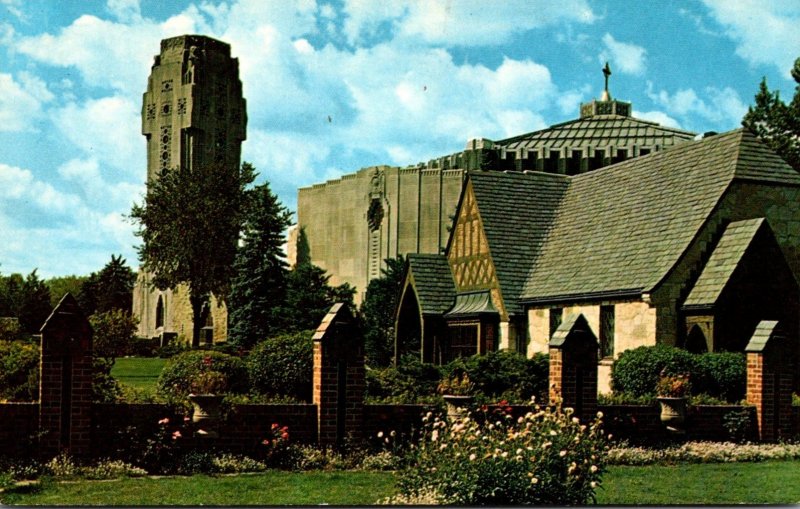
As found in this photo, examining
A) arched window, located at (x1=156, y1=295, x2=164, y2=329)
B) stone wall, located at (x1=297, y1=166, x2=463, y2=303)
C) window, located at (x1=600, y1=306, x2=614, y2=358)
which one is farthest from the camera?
arched window, located at (x1=156, y1=295, x2=164, y2=329)

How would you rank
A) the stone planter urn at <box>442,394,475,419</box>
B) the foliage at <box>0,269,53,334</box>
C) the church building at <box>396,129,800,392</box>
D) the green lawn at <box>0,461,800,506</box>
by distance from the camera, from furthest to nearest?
the foliage at <box>0,269,53,334</box>
the church building at <box>396,129,800,392</box>
the stone planter urn at <box>442,394,475,419</box>
the green lawn at <box>0,461,800,506</box>

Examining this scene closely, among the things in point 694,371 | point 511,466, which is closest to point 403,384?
point 694,371

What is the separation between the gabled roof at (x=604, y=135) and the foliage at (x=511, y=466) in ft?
182

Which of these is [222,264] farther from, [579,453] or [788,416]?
[579,453]

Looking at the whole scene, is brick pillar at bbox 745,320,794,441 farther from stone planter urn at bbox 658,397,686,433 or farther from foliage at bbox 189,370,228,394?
foliage at bbox 189,370,228,394

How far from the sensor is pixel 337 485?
1395 centimetres

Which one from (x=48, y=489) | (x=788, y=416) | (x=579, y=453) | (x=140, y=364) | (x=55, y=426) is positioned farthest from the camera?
(x=140, y=364)

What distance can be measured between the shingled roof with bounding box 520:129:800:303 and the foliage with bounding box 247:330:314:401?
29.1 feet

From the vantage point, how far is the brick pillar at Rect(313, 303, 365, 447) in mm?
16234

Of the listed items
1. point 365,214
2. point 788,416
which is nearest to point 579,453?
point 788,416

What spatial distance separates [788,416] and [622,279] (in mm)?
6675

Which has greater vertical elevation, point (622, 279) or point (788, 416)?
point (622, 279)

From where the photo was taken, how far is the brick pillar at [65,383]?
14.6 m

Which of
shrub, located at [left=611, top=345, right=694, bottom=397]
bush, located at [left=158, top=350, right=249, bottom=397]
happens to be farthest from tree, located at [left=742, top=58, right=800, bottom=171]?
bush, located at [left=158, top=350, right=249, bottom=397]
